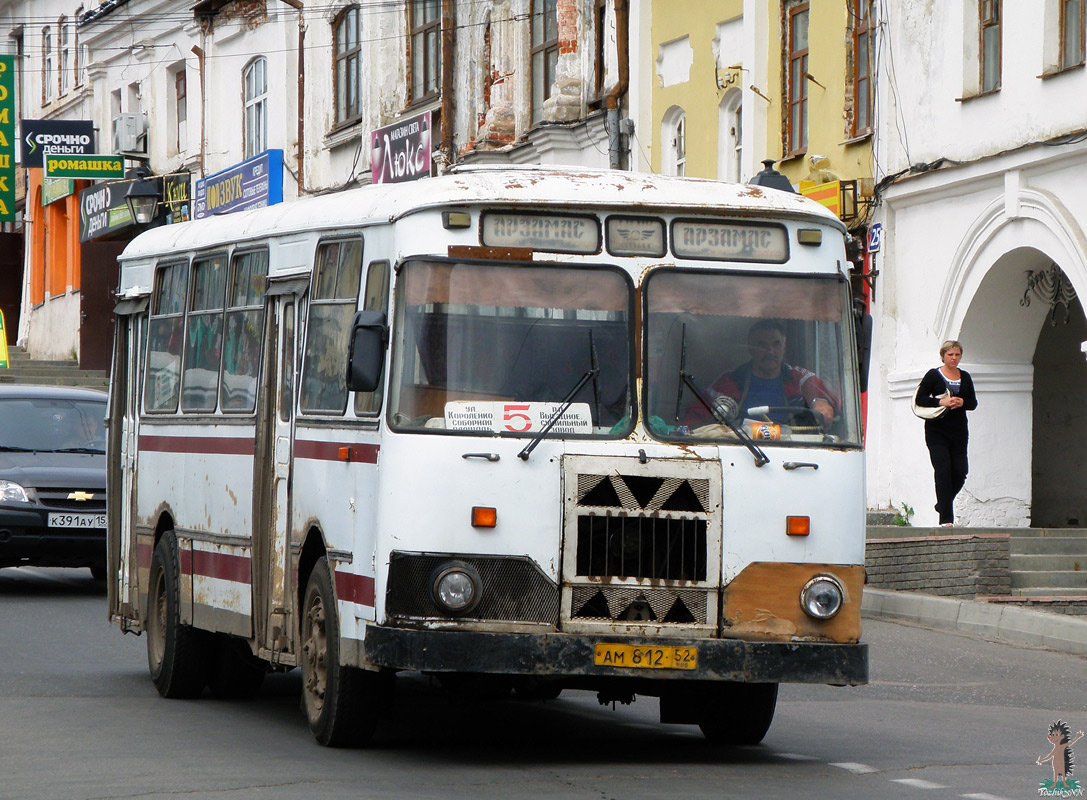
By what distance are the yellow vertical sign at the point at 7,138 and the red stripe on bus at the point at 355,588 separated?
4537 centimetres

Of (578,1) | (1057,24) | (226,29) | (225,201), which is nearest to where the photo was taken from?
(1057,24)

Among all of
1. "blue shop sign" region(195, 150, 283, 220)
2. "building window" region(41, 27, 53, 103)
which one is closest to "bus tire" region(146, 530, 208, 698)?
"blue shop sign" region(195, 150, 283, 220)

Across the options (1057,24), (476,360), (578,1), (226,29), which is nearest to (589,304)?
(476,360)

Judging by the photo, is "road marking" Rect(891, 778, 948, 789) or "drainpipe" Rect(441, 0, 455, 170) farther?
"drainpipe" Rect(441, 0, 455, 170)

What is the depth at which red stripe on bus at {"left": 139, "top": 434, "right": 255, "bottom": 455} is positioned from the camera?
36.3 ft

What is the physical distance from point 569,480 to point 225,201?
30585 mm

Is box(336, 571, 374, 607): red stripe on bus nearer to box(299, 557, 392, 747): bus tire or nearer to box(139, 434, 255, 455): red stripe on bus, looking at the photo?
box(299, 557, 392, 747): bus tire

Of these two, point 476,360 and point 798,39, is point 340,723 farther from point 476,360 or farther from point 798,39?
point 798,39

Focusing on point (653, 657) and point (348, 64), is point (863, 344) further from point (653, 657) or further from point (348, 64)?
point (348, 64)

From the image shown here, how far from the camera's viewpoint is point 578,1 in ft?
101

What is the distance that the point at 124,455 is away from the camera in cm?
1332

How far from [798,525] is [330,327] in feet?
7.92

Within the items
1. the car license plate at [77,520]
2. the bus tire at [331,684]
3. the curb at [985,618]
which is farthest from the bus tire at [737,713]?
the car license plate at [77,520]

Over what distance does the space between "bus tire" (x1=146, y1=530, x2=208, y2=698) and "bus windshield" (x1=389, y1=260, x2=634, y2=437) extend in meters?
3.36
